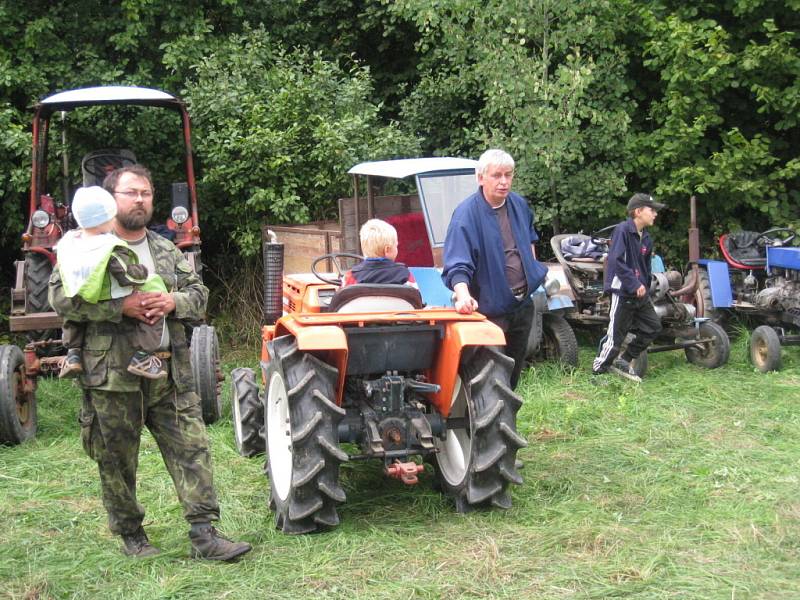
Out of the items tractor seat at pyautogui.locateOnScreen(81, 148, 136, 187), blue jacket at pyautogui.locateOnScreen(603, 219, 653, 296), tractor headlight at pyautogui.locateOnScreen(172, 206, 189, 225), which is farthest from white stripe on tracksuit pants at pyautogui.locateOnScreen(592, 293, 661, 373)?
tractor seat at pyautogui.locateOnScreen(81, 148, 136, 187)

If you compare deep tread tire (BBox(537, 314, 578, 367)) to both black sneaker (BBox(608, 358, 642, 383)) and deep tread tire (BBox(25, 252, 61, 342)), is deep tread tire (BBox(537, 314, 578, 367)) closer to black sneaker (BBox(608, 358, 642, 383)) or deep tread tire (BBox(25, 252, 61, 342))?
black sneaker (BBox(608, 358, 642, 383))

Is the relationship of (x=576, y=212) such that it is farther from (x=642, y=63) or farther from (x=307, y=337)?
(x=307, y=337)

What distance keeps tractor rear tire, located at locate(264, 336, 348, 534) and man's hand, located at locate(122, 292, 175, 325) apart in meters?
0.77

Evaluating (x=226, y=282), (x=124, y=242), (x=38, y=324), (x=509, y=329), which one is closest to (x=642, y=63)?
(x=226, y=282)

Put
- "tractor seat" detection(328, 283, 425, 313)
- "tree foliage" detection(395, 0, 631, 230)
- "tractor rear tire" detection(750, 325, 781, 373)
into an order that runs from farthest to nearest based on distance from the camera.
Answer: "tree foliage" detection(395, 0, 631, 230), "tractor rear tire" detection(750, 325, 781, 373), "tractor seat" detection(328, 283, 425, 313)

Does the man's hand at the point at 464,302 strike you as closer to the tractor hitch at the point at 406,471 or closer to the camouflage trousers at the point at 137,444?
the tractor hitch at the point at 406,471

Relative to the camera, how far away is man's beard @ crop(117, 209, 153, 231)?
409cm

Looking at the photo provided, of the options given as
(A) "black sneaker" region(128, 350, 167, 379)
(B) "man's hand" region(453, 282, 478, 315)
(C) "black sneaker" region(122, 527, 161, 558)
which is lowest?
(C) "black sneaker" region(122, 527, 161, 558)

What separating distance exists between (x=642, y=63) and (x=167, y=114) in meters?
5.15

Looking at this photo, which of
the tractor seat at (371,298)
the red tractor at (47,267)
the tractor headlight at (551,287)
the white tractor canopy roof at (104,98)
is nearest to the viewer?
the tractor seat at (371,298)

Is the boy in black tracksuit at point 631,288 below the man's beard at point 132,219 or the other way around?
below

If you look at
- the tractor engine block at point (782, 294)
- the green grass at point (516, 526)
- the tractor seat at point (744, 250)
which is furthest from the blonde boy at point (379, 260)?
the tractor seat at point (744, 250)

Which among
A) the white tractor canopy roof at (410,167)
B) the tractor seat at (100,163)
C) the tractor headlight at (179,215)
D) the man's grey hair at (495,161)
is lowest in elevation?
the tractor headlight at (179,215)

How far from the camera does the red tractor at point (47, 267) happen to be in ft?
21.7
